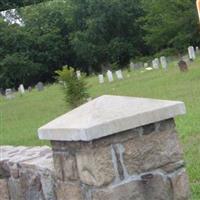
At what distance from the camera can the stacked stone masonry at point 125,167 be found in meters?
3.92

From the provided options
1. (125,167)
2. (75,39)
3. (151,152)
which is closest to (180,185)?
(151,152)

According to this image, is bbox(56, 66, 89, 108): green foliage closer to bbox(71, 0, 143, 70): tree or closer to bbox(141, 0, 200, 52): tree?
bbox(141, 0, 200, 52): tree

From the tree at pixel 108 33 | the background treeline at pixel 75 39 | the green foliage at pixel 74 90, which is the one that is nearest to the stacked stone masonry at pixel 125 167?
the green foliage at pixel 74 90

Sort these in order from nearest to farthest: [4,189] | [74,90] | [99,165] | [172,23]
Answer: [99,165] → [4,189] → [74,90] → [172,23]

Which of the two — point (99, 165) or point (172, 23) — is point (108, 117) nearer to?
Answer: point (99, 165)

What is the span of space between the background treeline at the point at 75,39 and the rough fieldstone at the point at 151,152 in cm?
3517

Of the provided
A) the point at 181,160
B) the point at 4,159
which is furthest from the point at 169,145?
the point at 4,159

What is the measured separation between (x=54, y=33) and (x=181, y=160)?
41358 mm

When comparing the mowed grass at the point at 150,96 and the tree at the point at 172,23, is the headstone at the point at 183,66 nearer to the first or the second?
the mowed grass at the point at 150,96

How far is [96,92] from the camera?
19.5m

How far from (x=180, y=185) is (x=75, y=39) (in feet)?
127

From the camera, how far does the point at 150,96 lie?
15383mm

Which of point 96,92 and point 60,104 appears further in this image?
point 96,92

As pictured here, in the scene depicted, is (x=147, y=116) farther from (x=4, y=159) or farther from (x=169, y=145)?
(x=4, y=159)
